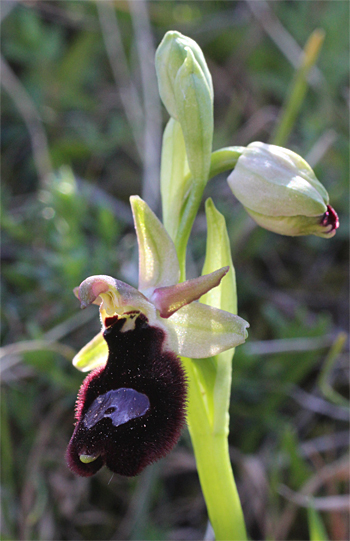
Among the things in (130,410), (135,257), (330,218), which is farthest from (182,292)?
(135,257)

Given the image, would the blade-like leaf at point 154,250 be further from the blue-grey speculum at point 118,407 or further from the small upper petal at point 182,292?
the blue-grey speculum at point 118,407

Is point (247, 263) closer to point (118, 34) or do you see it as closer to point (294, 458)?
point (294, 458)

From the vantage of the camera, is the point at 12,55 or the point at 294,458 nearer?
the point at 294,458

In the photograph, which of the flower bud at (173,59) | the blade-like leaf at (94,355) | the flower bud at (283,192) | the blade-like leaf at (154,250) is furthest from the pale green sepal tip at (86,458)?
the flower bud at (173,59)

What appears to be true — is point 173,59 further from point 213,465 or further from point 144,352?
point 213,465

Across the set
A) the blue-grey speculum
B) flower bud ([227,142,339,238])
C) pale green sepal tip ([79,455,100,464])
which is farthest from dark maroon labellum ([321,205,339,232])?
pale green sepal tip ([79,455,100,464])

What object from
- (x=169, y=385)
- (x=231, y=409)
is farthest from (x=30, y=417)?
(x=169, y=385)

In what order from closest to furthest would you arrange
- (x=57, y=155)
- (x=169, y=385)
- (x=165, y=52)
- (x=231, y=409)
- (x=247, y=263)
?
(x=169, y=385) → (x=165, y=52) → (x=231, y=409) → (x=247, y=263) → (x=57, y=155)

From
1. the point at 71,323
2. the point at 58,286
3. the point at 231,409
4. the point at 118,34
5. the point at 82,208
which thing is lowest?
the point at 231,409

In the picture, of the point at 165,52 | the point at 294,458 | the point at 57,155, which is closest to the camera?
the point at 165,52
